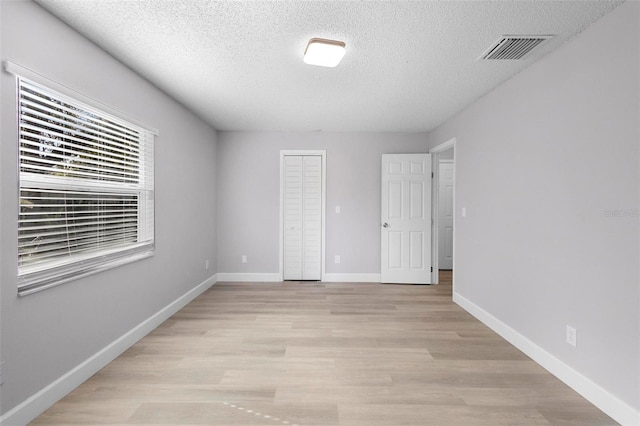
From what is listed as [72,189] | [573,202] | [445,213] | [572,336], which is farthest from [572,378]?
[445,213]

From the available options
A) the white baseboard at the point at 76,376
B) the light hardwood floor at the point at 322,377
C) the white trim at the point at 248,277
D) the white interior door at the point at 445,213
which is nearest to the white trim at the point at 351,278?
the white trim at the point at 248,277

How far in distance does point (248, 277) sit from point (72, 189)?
3193mm

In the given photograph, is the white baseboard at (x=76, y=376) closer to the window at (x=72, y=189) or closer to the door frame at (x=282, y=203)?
the window at (x=72, y=189)

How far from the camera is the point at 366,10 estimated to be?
72.8 inches

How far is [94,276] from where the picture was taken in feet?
7.31

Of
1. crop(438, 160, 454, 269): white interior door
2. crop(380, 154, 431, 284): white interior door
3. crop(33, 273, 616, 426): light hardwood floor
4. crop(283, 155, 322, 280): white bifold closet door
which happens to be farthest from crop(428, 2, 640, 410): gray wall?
crop(438, 160, 454, 269): white interior door

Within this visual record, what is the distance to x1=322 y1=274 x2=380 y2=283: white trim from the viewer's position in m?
4.92

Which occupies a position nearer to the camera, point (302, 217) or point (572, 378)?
point (572, 378)

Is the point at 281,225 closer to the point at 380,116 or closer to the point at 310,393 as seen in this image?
the point at 380,116

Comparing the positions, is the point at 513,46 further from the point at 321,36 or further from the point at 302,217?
the point at 302,217

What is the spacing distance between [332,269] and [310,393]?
9.80 ft

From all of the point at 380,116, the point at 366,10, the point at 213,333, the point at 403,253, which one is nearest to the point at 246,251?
the point at 213,333

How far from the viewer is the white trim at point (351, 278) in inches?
194

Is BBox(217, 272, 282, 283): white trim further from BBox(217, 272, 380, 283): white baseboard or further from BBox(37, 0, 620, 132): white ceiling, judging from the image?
BBox(37, 0, 620, 132): white ceiling
